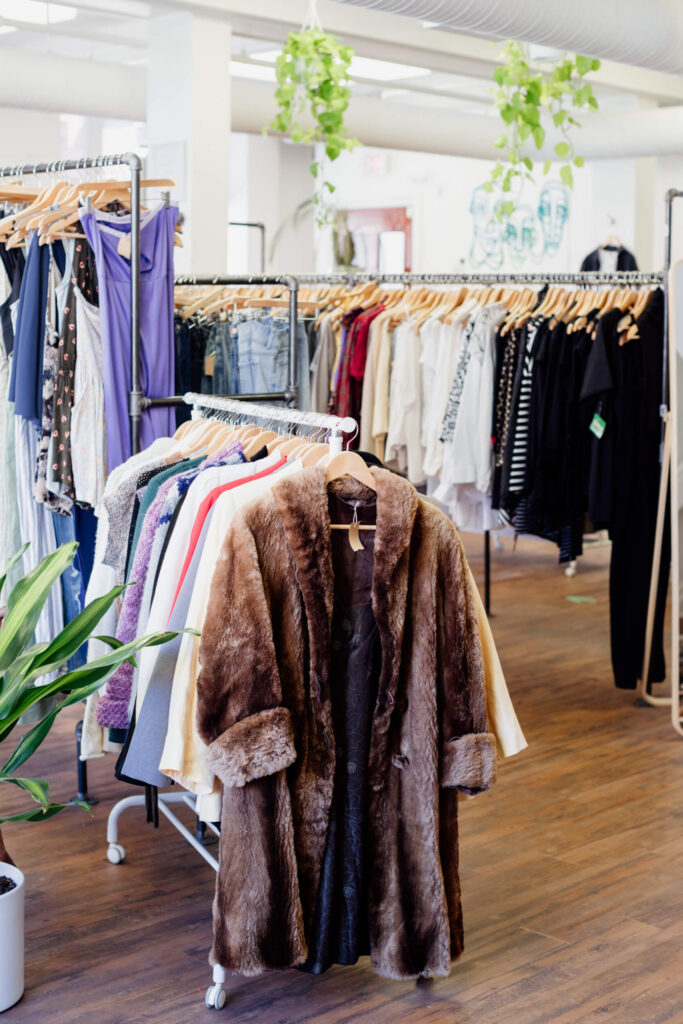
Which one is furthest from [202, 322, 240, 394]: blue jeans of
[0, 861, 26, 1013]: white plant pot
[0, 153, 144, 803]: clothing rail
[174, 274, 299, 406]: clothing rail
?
[0, 861, 26, 1013]: white plant pot

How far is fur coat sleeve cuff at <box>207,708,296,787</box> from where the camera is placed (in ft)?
7.58

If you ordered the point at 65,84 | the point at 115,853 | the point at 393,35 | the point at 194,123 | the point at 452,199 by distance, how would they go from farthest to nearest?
the point at 452,199 → the point at 393,35 → the point at 65,84 → the point at 194,123 → the point at 115,853

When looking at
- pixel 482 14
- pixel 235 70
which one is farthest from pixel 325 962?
pixel 235 70

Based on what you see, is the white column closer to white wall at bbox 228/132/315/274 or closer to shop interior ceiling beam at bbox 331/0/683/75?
shop interior ceiling beam at bbox 331/0/683/75

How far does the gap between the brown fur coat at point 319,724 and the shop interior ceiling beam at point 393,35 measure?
363cm

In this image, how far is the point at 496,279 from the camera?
530cm

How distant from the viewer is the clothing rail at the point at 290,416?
8.14 feet

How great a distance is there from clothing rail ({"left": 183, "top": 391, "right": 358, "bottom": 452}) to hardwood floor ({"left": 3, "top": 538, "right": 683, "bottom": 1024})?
3.93 ft

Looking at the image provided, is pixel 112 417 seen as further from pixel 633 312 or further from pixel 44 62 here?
pixel 44 62

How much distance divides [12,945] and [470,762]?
1.01 m

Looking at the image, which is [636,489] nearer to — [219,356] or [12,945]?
[219,356]

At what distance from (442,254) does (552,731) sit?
8.99 meters

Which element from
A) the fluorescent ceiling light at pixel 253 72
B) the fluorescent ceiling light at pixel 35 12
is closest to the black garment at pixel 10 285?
the fluorescent ceiling light at pixel 35 12

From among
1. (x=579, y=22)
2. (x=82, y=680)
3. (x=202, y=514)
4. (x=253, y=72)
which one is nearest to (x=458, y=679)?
(x=202, y=514)
